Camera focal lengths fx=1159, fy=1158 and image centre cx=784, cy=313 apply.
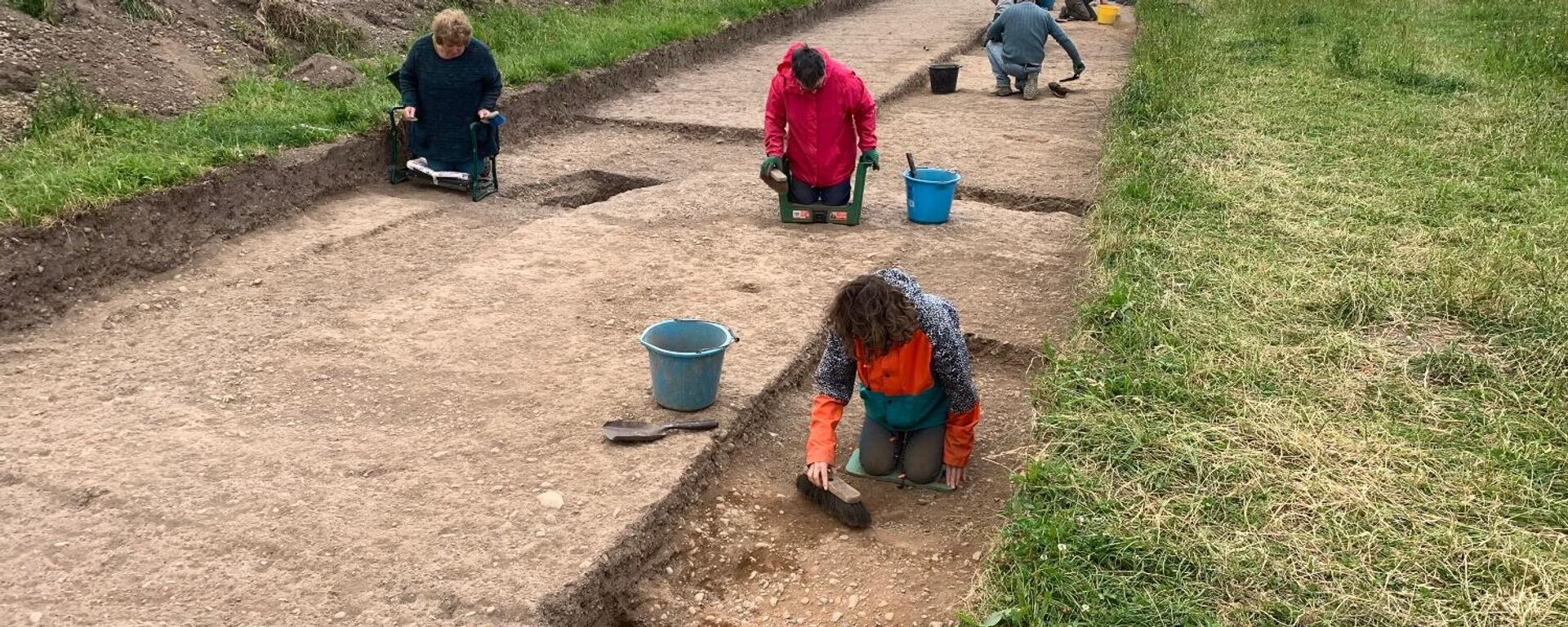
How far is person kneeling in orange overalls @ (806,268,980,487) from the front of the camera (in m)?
3.62

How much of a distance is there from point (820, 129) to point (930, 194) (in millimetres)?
766

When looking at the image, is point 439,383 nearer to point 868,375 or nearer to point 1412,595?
point 868,375

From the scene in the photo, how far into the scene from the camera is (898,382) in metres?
3.97

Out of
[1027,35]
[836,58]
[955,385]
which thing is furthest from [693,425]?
[836,58]

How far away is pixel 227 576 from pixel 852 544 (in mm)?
1957

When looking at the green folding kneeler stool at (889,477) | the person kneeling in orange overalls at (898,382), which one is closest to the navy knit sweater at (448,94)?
the green folding kneeler stool at (889,477)

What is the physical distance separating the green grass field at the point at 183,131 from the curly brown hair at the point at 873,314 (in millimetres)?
4231

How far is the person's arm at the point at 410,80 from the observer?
23.9 feet

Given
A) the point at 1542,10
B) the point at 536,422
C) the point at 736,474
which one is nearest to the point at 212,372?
the point at 536,422


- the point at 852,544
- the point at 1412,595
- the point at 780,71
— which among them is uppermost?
the point at 780,71

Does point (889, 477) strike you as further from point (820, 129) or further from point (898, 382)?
point (820, 129)

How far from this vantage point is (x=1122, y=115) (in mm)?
9289

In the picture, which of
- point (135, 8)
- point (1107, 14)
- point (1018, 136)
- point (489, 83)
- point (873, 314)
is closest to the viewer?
point (873, 314)

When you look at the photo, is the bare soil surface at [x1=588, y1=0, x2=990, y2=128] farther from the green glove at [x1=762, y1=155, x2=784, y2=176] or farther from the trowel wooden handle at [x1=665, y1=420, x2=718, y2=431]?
the trowel wooden handle at [x1=665, y1=420, x2=718, y2=431]
